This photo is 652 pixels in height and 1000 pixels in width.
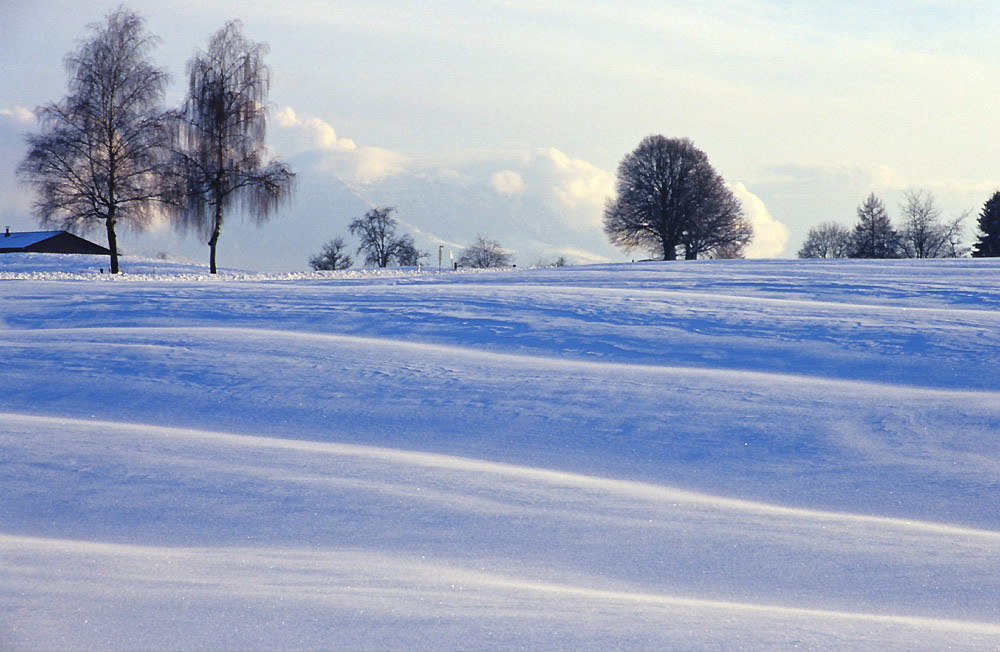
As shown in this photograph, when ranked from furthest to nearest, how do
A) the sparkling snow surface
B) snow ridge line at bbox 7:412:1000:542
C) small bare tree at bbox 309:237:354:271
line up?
small bare tree at bbox 309:237:354:271 → snow ridge line at bbox 7:412:1000:542 → the sparkling snow surface

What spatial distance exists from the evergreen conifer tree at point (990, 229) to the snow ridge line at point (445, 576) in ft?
195

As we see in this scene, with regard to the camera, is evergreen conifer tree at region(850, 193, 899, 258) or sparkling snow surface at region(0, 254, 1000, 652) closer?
sparkling snow surface at region(0, 254, 1000, 652)

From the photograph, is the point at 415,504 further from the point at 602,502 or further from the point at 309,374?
the point at 309,374

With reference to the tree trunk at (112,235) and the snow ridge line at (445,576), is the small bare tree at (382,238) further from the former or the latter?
the snow ridge line at (445,576)

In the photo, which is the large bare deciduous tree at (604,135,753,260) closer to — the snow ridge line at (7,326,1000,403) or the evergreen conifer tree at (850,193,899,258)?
the evergreen conifer tree at (850,193,899,258)

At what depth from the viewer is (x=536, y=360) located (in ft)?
30.0

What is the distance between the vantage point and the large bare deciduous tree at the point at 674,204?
156 ft

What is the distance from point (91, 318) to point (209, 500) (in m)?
8.23

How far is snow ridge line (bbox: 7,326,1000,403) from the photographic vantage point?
8.10 metres

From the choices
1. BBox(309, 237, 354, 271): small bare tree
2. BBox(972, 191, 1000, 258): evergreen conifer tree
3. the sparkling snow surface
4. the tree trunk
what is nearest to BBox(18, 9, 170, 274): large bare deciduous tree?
the tree trunk

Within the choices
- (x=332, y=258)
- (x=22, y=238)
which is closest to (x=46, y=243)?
(x=22, y=238)

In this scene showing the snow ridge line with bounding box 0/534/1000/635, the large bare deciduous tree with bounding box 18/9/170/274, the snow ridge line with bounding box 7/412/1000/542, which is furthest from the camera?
the large bare deciduous tree with bounding box 18/9/170/274

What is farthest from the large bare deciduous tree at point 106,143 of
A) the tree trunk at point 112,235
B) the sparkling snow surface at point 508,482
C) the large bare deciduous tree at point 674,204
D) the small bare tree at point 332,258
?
the small bare tree at point 332,258

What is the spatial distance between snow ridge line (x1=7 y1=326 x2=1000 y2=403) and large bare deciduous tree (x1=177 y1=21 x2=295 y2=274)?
21.9m
